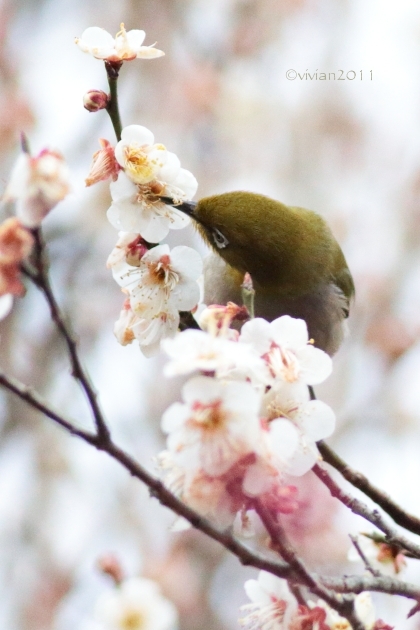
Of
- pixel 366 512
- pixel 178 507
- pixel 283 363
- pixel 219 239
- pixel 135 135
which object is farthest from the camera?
pixel 219 239

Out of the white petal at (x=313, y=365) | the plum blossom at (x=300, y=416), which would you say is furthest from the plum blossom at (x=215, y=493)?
the white petal at (x=313, y=365)

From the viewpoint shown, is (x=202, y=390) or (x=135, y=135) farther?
(x=135, y=135)

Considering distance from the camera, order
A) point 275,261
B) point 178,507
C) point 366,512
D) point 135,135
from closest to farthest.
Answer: point 178,507
point 135,135
point 366,512
point 275,261

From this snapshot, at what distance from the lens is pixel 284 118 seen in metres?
6.53

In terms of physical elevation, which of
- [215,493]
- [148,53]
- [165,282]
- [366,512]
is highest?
[148,53]

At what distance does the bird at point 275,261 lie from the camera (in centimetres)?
211

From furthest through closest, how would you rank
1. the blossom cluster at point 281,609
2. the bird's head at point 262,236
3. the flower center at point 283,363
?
1. the bird's head at point 262,236
2. the blossom cluster at point 281,609
3. the flower center at point 283,363

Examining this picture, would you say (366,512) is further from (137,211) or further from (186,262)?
(137,211)

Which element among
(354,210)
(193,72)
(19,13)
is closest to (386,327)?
(354,210)

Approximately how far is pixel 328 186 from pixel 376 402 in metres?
2.01

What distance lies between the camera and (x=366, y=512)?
144 centimetres

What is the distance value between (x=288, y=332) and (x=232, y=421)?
255 mm

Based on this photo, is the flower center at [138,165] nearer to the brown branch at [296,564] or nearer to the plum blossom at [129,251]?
the plum blossom at [129,251]

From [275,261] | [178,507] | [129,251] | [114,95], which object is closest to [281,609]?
[178,507]
